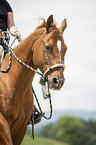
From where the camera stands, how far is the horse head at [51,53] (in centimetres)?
369

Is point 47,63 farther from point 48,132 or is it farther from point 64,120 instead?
point 48,132

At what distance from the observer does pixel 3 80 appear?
14.2 ft

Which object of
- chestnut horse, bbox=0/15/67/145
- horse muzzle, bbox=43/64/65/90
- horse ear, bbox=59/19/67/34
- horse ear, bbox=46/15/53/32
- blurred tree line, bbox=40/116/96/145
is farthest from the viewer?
blurred tree line, bbox=40/116/96/145

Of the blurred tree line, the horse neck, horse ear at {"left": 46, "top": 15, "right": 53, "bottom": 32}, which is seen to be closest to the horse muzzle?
the horse neck

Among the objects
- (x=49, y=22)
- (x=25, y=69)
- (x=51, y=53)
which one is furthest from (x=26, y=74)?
(x=49, y=22)

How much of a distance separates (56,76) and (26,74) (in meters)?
0.86

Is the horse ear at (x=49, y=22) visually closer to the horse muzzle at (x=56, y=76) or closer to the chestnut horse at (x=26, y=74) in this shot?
the chestnut horse at (x=26, y=74)

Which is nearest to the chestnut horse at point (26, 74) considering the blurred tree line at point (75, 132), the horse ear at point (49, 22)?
the horse ear at point (49, 22)

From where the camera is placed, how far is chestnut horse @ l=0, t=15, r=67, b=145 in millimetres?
3779

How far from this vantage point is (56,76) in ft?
12.0

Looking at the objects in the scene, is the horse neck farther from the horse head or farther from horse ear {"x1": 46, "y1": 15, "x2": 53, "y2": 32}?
horse ear {"x1": 46, "y1": 15, "x2": 53, "y2": 32}

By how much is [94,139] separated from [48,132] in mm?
22136

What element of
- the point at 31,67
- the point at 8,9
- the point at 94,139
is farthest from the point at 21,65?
the point at 94,139

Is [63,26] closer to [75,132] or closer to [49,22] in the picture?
[49,22]
